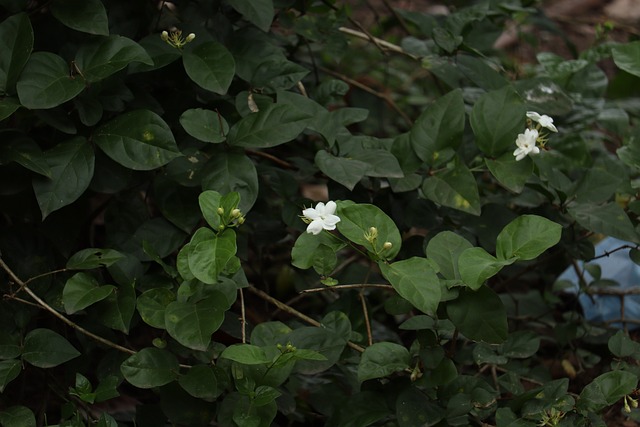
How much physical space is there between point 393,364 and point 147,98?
2.37 ft

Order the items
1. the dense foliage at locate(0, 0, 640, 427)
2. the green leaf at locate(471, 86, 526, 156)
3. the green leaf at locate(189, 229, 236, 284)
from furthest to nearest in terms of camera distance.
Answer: the green leaf at locate(471, 86, 526, 156)
the dense foliage at locate(0, 0, 640, 427)
the green leaf at locate(189, 229, 236, 284)

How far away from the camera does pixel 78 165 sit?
1521 mm

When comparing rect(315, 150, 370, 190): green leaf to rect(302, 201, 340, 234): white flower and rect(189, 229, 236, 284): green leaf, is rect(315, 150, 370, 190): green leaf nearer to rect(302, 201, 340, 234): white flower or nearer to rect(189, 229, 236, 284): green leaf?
rect(302, 201, 340, 234): white flower

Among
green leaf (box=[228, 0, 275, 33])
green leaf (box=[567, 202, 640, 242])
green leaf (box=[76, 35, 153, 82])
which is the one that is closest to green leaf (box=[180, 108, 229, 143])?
green leaf (box=[76, 35, 153, 82])

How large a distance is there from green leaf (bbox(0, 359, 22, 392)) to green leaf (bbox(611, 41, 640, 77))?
1.32m

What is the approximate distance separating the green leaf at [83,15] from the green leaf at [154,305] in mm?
483

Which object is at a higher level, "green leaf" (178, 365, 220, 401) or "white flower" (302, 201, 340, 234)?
"white flower" (302, 201, 340, 234)

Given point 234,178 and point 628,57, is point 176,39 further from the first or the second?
point 628,57

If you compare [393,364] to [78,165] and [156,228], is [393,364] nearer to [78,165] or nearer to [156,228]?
[156,228]

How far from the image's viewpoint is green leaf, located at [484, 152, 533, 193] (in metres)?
1.61

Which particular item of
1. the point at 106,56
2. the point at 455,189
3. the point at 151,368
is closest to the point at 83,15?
the point at 106,56

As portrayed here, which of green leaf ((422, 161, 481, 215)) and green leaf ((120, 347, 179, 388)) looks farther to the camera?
green leaf ((422, 161, 481, 215))

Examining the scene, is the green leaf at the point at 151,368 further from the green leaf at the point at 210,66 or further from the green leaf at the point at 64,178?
the green leaf at the point at 210,66

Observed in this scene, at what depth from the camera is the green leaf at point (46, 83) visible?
1461mm
